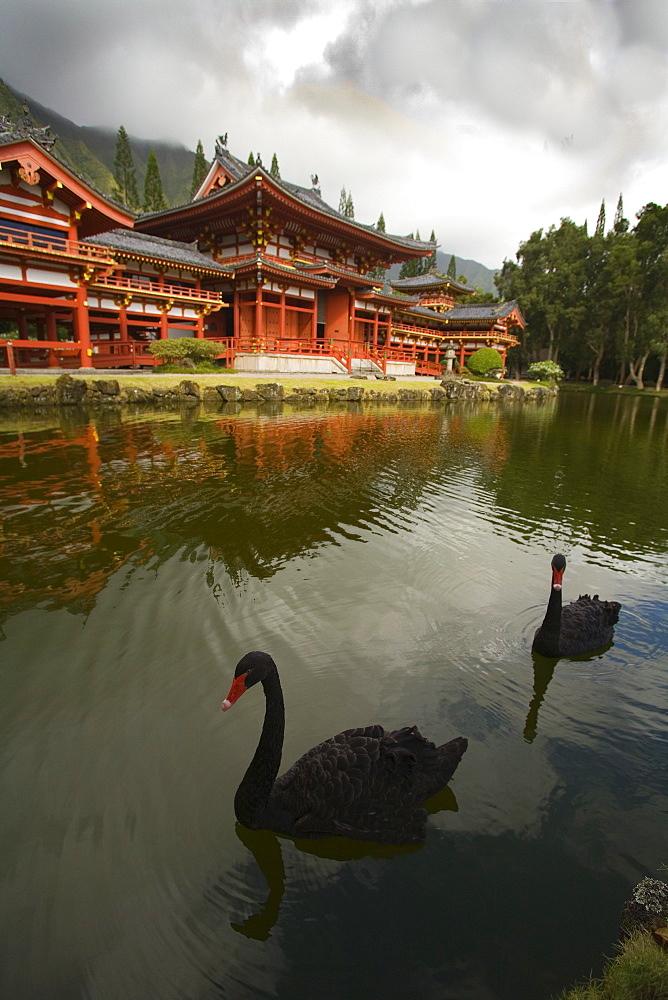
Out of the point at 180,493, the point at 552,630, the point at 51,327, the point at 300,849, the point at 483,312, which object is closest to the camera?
the point at 300,849

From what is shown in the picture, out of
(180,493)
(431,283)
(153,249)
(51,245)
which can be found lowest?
(180,493)

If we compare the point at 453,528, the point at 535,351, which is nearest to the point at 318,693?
the point at 453,528

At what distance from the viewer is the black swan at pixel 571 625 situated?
454 centimetres

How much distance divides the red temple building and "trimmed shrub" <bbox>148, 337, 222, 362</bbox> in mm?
1581

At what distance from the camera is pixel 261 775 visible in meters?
2.85

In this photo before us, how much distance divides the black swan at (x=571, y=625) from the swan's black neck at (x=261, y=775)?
2.85 meters

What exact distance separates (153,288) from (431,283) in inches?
1173

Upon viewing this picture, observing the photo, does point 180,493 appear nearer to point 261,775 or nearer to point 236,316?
point 261,775

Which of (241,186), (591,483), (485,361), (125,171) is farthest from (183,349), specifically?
(125,171)

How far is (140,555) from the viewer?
21.5 feet

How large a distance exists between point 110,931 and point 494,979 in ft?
6.05

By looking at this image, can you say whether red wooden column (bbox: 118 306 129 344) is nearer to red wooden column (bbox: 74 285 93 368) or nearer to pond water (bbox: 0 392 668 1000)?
red wooden column (bbox: 74 285 93 368)

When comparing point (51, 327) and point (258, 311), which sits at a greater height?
point (258, 311)

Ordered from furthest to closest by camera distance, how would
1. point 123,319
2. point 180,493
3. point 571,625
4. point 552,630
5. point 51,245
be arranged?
point 123,319 → point 51,245 → point 180,493 → point 571,625 → point 552,630
